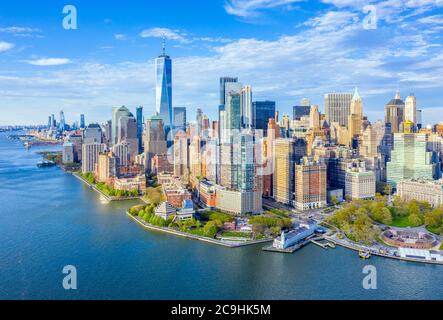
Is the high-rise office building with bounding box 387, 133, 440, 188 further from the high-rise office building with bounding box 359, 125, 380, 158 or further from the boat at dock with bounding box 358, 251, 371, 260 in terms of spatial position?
the boat at dock with bounding box 358, 251, 371, 260

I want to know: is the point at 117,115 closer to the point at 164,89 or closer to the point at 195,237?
the point at 164,89

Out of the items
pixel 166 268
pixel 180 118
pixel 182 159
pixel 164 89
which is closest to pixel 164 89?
pixel 164 89

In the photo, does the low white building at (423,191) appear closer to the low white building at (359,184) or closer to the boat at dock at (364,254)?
the low white building at (359,184)

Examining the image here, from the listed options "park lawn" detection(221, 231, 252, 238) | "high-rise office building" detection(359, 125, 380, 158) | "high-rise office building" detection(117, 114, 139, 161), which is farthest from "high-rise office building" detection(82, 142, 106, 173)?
"park lawn" detection(221, 231, 252, 238)

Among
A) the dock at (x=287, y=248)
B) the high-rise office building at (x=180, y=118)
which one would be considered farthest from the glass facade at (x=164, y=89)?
the dock at (x=287, y=248)

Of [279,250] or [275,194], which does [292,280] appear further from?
[275,194]

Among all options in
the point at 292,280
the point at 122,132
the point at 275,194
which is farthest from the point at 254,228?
the point at 122,132
